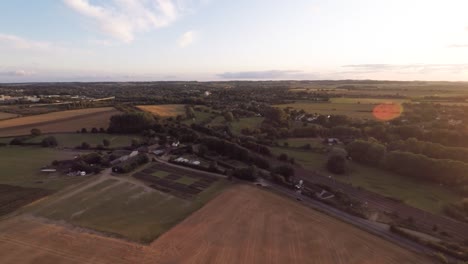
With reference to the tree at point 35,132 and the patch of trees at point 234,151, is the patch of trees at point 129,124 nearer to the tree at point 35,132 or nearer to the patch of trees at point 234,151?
the tree at point 35,132

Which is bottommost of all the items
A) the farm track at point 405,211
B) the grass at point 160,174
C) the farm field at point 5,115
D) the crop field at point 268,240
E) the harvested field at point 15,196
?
the farm track at point 405,211

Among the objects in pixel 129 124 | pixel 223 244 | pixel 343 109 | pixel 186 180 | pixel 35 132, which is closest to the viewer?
pixel 223 244

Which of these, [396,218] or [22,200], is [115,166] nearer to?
[22,200]

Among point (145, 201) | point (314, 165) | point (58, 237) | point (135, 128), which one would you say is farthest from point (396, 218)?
point (135, 128)

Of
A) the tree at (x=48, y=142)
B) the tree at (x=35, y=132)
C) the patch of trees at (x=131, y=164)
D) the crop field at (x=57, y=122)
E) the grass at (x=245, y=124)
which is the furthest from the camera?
the grass at (x=245, y=124)

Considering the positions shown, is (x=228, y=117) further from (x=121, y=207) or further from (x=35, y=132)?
(x=121, y=207)

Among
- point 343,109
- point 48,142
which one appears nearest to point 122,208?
point 48,142

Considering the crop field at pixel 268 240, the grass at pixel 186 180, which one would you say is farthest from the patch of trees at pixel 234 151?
the crop field at pixel 268 240
